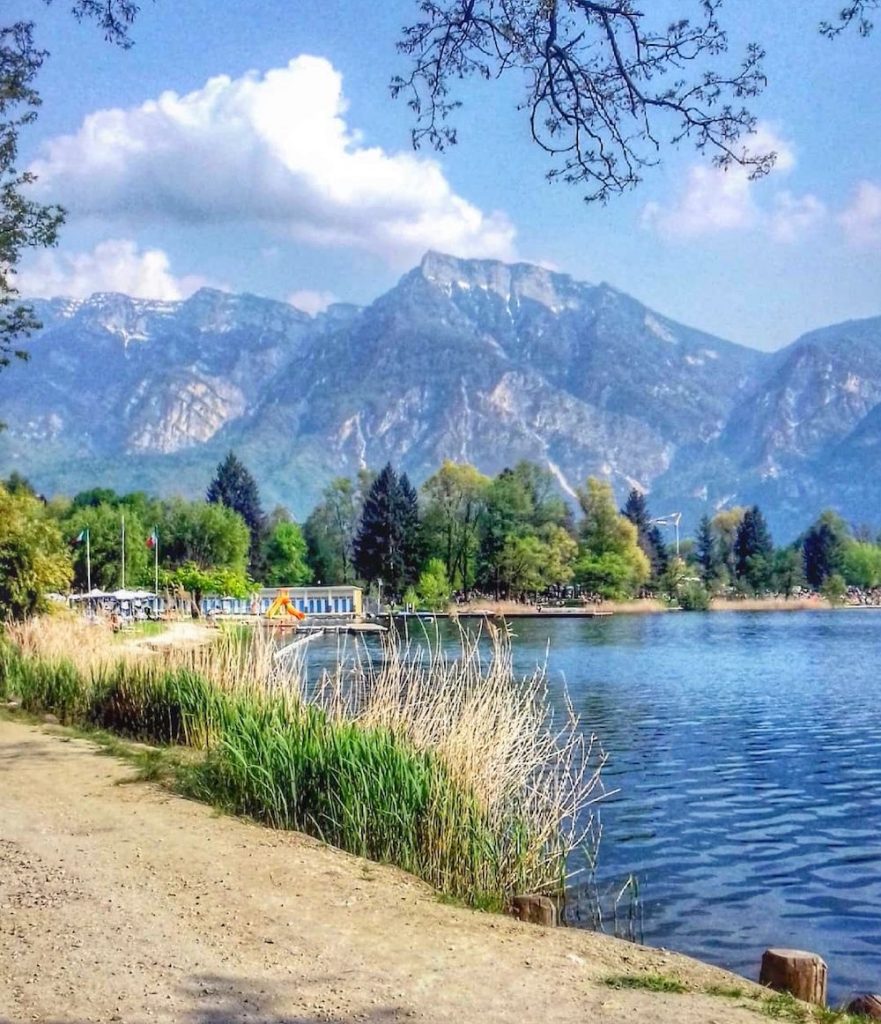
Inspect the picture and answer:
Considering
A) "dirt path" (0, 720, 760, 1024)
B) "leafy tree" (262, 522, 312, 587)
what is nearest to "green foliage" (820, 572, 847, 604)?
"leafy tree" (262, 522, 312, 587)

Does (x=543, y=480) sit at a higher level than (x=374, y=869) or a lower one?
higher

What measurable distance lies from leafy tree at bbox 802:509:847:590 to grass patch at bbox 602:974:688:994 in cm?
12187

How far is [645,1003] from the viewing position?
6.18 meters

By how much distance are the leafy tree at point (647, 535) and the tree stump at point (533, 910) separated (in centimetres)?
10846

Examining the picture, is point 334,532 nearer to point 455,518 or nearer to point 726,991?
point 455,518

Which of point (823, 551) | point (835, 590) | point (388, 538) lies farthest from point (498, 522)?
point (823, 551)

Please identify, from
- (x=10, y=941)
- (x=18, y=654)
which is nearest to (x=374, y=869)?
(x=10, y=941)

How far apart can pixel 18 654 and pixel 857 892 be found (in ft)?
47.8

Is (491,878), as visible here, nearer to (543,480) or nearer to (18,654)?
(18,654)

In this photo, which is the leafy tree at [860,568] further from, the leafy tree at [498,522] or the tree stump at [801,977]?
the tree stump at [801,977]

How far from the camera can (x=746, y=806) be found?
16.7m

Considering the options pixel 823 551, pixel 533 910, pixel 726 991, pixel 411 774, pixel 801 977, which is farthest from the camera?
pixel 823 551

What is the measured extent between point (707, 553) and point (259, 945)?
410ft

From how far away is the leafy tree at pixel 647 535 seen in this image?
119625 millimetres
